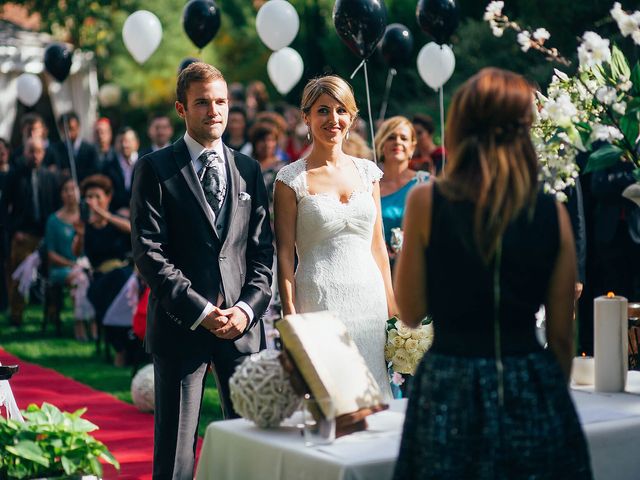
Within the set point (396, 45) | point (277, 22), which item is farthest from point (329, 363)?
point (277, 22)

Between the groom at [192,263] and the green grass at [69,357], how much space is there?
235 centimetres

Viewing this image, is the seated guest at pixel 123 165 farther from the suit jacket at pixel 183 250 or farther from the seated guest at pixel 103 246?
the suit jacket at pixel 183 250

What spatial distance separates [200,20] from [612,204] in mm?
3728

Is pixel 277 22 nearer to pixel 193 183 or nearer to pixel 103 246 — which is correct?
pixel 103 246

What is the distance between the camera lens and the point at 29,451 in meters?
3.57

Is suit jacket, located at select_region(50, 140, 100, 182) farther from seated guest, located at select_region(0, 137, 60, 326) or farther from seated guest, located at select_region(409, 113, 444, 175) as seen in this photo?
seated guest, located at select_region(409, 113, 444, 175)

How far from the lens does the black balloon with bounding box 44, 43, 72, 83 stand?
1094 cm

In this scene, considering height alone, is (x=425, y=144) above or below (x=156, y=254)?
above

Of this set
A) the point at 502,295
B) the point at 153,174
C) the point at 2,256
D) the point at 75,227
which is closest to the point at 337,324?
the point at 502,295

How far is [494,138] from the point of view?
2.68 meters

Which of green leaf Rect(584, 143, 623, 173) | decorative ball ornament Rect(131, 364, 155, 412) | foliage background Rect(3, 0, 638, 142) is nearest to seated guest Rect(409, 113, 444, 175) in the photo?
foliage background Rect(3, 0, 638, 142)

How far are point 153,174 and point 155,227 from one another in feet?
0.68

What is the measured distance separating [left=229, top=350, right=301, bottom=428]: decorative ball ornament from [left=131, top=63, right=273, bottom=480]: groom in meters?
0.97

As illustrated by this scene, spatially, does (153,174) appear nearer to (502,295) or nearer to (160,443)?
(160,443)
